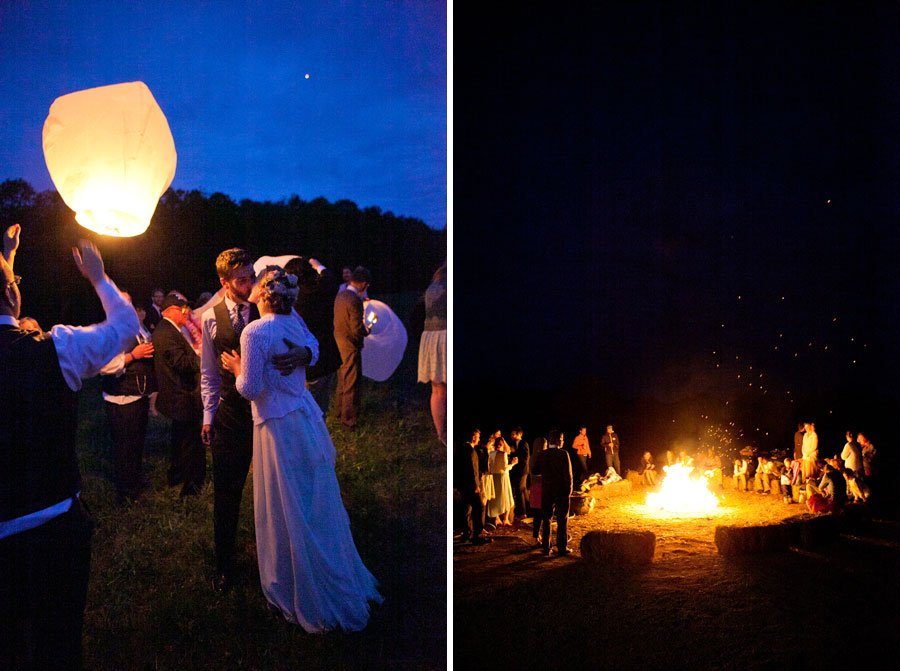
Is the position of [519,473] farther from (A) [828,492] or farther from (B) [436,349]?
(A) [828,492]

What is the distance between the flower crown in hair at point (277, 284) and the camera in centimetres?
375

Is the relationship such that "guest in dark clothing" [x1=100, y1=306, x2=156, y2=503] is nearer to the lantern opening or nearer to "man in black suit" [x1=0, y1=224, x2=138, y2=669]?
"man in black suit" [x1=0, y1=224, x2=138, y2=669]

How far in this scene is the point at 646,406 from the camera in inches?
199

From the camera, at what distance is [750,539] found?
15.7 feet

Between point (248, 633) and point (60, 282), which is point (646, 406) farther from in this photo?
point (60, 282)

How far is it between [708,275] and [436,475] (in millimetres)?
2410

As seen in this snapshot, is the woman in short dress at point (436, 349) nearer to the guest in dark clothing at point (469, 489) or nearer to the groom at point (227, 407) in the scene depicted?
the guest in dark clothing at point (469, 489)

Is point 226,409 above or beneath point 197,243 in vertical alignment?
beneath

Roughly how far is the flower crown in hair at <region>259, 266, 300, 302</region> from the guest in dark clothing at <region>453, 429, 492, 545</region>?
1581mm

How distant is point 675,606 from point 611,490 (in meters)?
0.85

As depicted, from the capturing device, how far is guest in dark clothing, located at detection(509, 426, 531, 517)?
4.86m

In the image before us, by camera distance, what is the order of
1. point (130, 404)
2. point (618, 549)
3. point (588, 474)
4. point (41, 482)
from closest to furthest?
1. point (41, 482)
2. point (130, 404)
3. point (618, 549)
4. point (588, 474)

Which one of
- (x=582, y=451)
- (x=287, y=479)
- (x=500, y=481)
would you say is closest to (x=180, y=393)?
(x=287, y=479)

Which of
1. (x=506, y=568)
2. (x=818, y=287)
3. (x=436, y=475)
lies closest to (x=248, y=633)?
(x=436, y=475)
